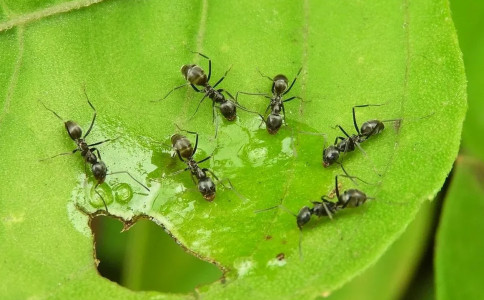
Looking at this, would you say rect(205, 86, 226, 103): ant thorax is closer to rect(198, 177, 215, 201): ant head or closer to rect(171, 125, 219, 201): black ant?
rect(171, 125, 219, 201): black ant

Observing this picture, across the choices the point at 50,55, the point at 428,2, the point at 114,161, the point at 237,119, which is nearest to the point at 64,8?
the point at 50,55

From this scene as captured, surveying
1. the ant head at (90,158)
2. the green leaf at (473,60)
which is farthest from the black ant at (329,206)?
the green leaf at (473,60)

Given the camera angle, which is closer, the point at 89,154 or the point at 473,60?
the point at 89,154

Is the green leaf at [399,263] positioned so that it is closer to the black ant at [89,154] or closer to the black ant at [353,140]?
the black ant at [353,140]

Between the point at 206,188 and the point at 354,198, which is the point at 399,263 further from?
the point at 206,188

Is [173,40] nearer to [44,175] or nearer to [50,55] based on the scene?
[50,55]

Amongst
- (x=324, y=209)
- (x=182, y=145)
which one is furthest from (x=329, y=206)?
(x=182, y=145)
